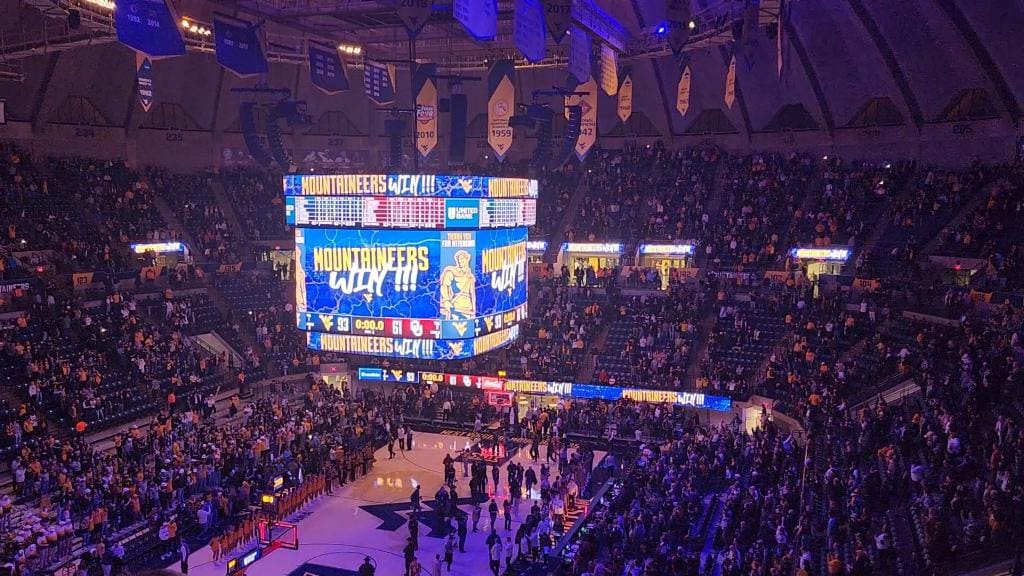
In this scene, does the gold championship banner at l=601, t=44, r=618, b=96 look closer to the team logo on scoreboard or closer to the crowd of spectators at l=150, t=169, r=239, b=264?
the team logo on scoreboard

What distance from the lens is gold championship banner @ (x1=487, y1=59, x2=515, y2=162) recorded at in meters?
25.4

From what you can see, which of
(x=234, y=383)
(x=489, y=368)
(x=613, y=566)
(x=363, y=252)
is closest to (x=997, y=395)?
(x=613, y=566)

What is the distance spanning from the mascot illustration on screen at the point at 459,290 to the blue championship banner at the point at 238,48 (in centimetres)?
901

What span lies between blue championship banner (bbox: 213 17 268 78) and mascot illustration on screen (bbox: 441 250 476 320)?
29.6 feet

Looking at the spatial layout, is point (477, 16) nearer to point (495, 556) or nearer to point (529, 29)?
point (529, 29)

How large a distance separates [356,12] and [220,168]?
18.4 m

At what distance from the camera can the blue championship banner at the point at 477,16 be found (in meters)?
15.3

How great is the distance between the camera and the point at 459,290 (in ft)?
66.7

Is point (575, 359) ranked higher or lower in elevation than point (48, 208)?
lower

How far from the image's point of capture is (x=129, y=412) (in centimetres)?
2669

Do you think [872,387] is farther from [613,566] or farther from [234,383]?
[234,383]

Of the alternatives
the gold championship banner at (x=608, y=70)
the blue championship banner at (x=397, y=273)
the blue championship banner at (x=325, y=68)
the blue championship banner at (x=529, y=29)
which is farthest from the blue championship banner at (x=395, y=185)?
the blue championship banner at (x=325, y=68)

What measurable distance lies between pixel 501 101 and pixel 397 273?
8.41 meters

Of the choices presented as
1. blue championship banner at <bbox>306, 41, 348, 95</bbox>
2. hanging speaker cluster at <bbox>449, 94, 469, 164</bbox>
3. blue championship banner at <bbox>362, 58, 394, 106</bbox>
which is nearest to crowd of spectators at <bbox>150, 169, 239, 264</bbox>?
blue championship banner at <bbox>306, 41, 348, 95</bbox>
